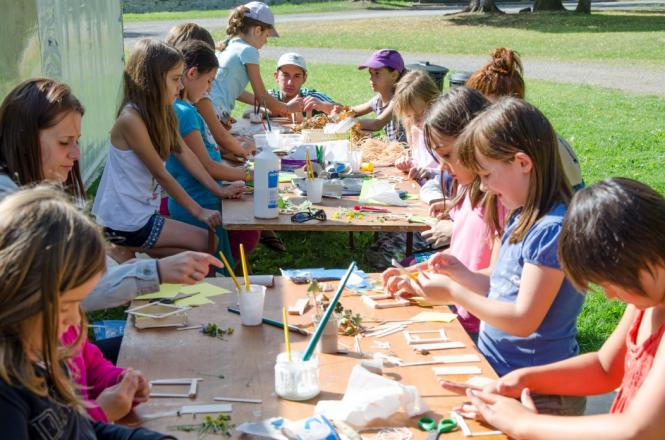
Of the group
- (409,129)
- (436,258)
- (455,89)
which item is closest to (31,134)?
(436,258)

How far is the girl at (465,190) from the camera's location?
328cm

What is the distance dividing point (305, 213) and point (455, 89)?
3.25 ft

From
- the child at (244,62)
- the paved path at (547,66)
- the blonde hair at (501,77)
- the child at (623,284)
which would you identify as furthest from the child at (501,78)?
the paved path at (547,66)

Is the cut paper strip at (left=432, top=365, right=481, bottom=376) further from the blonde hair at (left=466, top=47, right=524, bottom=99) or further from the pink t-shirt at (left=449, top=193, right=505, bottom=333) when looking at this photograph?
the blonde hair at (left=466, top=47, right=524, bottom=99)

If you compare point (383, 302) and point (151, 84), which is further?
point (151, 84)

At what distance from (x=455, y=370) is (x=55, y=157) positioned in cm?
168

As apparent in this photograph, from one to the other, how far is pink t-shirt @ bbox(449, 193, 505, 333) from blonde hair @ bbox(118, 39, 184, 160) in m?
1.75

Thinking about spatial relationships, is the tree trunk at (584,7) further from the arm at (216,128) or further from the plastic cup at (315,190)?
the plastic cup at (315,190)

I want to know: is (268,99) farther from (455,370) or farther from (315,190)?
(455,370)

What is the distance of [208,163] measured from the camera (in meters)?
4.80

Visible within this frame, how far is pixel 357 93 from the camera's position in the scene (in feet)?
44.3

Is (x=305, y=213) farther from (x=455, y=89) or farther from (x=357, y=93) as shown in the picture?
(x=357, y=93)

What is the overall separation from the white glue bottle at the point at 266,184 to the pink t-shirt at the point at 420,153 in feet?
4.13

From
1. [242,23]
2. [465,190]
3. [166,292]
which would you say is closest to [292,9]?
[242,23]
